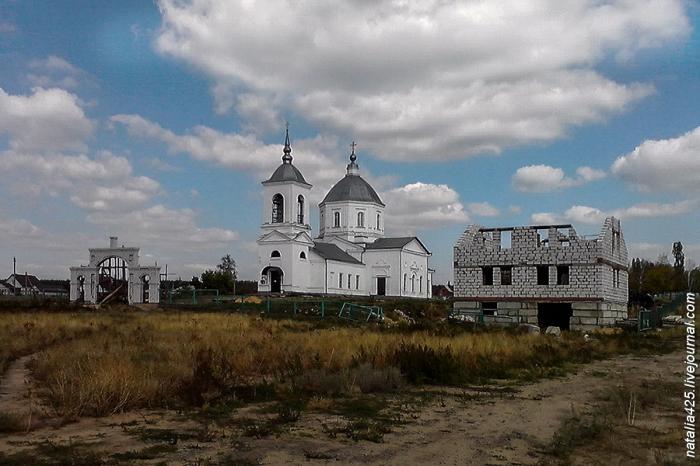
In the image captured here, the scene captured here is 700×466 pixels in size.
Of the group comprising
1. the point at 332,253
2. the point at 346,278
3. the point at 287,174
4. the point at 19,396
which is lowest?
the point at 19,396

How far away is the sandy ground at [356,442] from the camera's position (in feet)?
22.4

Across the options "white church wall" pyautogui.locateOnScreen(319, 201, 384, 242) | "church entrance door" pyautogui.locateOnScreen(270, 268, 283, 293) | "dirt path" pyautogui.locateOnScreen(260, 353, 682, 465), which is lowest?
"dirt path" pyautogui.locateOnScreen(260, 353, 682, 465)

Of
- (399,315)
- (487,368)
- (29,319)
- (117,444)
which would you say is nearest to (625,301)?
(399,315)

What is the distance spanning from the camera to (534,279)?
31547 mm

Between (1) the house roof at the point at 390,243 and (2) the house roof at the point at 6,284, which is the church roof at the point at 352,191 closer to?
(1) the house roof at the point at 390,243

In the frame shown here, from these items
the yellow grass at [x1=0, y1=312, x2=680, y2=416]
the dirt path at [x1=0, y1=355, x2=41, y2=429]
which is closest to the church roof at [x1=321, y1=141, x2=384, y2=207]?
the yellow grass at [x1=0, y1=312, x2=680, y2=416]

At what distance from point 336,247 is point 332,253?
265 centimetres

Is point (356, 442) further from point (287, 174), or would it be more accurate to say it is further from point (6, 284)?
point (6, 284)

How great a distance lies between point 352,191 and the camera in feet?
207

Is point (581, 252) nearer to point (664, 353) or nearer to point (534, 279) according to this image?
point (534, 279)

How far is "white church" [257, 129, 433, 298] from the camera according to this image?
5569 cm

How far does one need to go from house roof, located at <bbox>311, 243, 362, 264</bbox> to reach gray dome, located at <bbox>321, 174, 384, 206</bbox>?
463 centimetres

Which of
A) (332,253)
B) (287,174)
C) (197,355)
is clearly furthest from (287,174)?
(197,355)

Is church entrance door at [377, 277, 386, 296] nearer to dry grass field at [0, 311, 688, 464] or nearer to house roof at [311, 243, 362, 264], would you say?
house roof at [311, 243, 362, 264]
